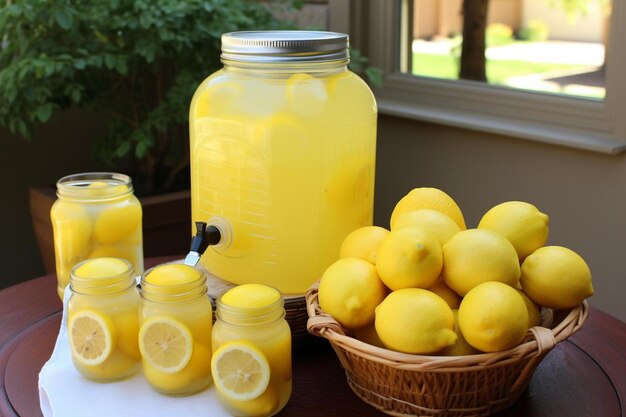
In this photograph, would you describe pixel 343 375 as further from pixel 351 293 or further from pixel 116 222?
pixel 116 222

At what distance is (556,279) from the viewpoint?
0.87 m

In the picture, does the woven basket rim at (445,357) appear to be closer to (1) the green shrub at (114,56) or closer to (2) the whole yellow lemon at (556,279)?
(2) the whole yellow lemon at (556,279)

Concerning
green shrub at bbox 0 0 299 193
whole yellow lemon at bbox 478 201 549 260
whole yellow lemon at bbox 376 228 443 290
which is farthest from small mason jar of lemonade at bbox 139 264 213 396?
green shrub at bbox 0 0 299 193

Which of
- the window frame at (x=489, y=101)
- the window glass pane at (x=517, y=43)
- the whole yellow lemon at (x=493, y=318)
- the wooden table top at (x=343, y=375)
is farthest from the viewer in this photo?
the window glass pane at (x=517, y=43)

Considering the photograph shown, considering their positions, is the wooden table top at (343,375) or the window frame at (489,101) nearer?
the wooden table top at (343,375)

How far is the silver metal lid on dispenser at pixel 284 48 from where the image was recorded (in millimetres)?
1007

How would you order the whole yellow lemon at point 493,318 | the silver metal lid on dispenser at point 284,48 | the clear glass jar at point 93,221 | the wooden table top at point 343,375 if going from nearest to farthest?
the whole yellow lemon at point 493,318 < the wooden table top at point 343,375 < the silver metal lid on dispenser at point 284,48 < the clear glass jar at point 93,221

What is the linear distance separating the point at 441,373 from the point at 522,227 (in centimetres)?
22

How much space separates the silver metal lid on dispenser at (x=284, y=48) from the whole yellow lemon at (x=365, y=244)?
0.24 m

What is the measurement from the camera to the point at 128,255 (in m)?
1.15

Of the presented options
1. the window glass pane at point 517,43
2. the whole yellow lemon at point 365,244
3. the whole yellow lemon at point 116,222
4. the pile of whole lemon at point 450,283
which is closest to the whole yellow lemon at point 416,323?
the pile of whole lemon at point 450,283

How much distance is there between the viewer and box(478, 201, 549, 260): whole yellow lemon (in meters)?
0.92

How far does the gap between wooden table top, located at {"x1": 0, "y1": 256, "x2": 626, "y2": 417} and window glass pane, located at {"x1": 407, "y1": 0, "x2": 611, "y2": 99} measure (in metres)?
0.96

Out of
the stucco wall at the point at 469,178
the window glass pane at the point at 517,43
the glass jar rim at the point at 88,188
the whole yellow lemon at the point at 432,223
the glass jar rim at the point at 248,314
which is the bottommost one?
the stucco wall at the point at 469,178
